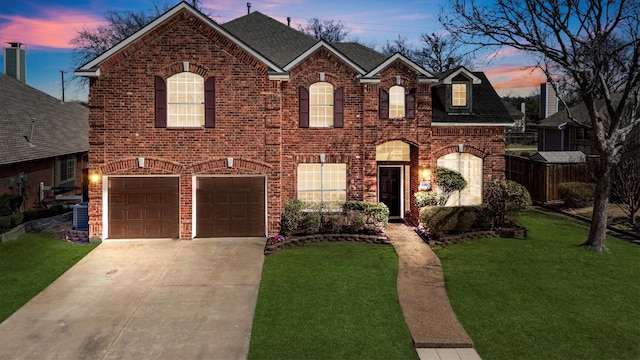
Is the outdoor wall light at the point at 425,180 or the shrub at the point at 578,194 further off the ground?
the outdoor wall light at the point at 425,180

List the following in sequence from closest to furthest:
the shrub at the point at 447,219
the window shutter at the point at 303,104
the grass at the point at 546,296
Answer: the grass at the point at 546,296 < the shrub at the point at 447,219 < the window shutter at the point at 303,104

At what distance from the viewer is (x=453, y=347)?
29.8 feet

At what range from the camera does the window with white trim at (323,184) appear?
19.1 metres

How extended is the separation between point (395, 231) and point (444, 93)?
22.5ft

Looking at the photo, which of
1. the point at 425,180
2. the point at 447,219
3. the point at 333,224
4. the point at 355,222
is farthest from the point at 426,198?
the point at 333,224

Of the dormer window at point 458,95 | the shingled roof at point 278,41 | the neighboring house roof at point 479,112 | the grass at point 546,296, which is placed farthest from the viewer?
the shingled roof at point 278,41

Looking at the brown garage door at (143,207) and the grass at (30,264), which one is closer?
the grass at (30,264)

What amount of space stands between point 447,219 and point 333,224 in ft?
13.1

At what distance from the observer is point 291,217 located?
17.1m

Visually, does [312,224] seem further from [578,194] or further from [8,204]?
[578,194]

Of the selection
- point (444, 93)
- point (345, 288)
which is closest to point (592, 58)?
point (444, 93)

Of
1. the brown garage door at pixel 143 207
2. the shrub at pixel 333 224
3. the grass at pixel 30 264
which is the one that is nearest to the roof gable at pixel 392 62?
the shrub at pixel 333 224

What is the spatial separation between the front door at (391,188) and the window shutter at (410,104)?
238 cm

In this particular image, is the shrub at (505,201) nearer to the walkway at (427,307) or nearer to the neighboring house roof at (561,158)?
the walkway at (427,307)
